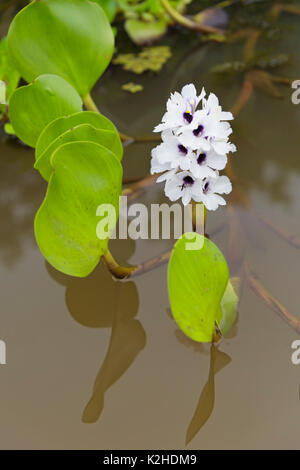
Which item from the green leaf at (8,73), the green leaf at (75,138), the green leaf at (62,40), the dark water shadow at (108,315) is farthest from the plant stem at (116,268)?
the green leaf at (8,73)

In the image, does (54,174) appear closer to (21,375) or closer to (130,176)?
(21,375)

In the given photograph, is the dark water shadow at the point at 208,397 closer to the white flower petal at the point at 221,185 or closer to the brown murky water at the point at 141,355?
the brown murky water at the point at 141,355

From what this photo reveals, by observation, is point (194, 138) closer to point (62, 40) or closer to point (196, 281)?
point (196, 281)

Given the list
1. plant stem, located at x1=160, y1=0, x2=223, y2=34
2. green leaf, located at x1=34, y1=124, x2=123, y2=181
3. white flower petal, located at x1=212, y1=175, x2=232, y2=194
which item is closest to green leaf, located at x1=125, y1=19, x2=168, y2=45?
plant stem, located at x1=160, y1=0, x2=223, y2=34

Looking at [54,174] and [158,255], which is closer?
[54,174]

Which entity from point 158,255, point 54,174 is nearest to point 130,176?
point 158,255

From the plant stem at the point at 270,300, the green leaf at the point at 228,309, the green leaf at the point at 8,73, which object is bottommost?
the plant stem at the point at 270,300

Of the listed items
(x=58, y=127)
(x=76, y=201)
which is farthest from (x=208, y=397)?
(x=58, y=127)
